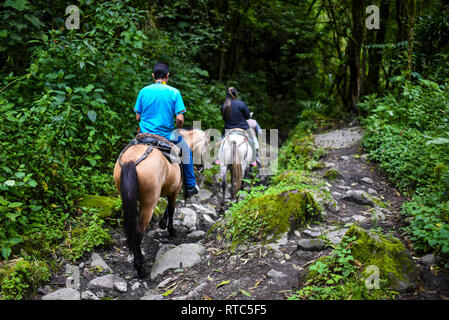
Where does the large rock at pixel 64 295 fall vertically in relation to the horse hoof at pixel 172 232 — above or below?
above

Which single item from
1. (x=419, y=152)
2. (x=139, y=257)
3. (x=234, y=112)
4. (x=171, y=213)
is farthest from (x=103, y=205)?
(x=419, y=152)

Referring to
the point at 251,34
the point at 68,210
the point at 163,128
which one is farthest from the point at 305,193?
the point at 251,34

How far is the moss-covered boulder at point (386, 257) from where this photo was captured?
283cm

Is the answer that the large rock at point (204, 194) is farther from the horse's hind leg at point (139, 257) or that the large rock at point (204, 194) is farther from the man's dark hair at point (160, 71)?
the man's dark hair at point (160, 71)

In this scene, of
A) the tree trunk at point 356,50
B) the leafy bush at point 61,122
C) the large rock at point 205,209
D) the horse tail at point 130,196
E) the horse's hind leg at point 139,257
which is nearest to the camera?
the horse tail at point 130,196

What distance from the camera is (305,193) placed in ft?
15.0

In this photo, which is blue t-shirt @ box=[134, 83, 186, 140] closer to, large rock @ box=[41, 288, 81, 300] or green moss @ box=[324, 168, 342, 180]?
large rock @ box=[41, 288, 81, 300]

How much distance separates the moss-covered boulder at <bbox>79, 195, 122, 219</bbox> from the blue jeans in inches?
51.1

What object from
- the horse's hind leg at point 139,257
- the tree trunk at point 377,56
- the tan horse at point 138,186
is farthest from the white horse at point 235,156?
the tree trunk at point 377,56

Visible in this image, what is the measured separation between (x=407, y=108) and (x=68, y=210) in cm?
824

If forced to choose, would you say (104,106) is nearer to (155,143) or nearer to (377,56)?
(155,143)

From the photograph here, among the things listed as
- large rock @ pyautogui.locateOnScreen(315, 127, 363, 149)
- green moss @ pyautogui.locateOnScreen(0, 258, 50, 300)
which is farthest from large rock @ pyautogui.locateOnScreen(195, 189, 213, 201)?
green moss @ pyautogui.locateOnScreen(0, 258, 50, 300)

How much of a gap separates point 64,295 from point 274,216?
2802 mm

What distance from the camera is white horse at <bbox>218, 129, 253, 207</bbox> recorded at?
700 cm
